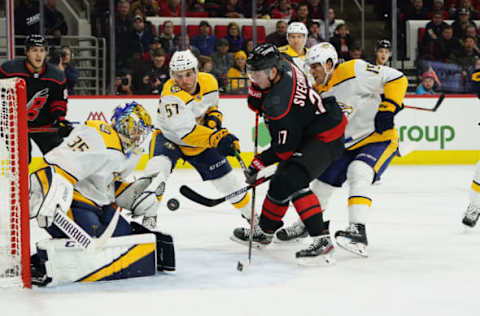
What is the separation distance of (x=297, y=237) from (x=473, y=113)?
4.73 m

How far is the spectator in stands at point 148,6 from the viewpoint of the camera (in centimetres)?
828

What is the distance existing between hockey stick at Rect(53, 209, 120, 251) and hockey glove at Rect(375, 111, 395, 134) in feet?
5.04

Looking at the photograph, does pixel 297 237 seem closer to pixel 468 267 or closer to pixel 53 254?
pixel 468 267

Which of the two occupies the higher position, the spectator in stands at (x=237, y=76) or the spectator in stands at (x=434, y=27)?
the spectator in stands at (x=434, y=27)

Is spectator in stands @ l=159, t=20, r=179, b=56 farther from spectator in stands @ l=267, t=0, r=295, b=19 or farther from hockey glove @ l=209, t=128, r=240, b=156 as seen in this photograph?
hockey glove @ l=209, t=128, r=240, b=156

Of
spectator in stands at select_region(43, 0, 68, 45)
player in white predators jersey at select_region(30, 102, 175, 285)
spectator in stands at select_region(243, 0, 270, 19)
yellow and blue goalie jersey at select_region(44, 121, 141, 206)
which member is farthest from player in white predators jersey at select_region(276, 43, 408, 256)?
spectator in stands at select_region(243, 0, 270, 19)

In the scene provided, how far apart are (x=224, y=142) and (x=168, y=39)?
174 inches

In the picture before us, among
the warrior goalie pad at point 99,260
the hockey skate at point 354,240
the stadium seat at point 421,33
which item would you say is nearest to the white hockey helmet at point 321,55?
the hockey skate at point 354,240

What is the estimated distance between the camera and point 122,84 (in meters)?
7.66

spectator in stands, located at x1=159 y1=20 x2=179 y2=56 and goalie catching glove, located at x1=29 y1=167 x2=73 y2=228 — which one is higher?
spectator in stands, located at x1=159 y1=20 x2=179 y2=56

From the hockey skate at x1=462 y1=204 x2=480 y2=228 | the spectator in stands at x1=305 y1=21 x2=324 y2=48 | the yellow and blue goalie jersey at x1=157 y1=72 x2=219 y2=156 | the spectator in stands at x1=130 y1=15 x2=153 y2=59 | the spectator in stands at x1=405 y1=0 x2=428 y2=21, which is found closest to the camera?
the yellow and blue goalie jersey at x1=157 y1=72 x2=219 y2=156

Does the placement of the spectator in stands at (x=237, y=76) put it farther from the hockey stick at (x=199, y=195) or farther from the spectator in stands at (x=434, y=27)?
the hockey stick at (x=199, y=195)

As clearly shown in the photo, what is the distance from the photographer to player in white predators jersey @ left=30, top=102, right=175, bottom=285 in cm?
280

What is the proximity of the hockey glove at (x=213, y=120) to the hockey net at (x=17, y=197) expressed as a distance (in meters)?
1.36
